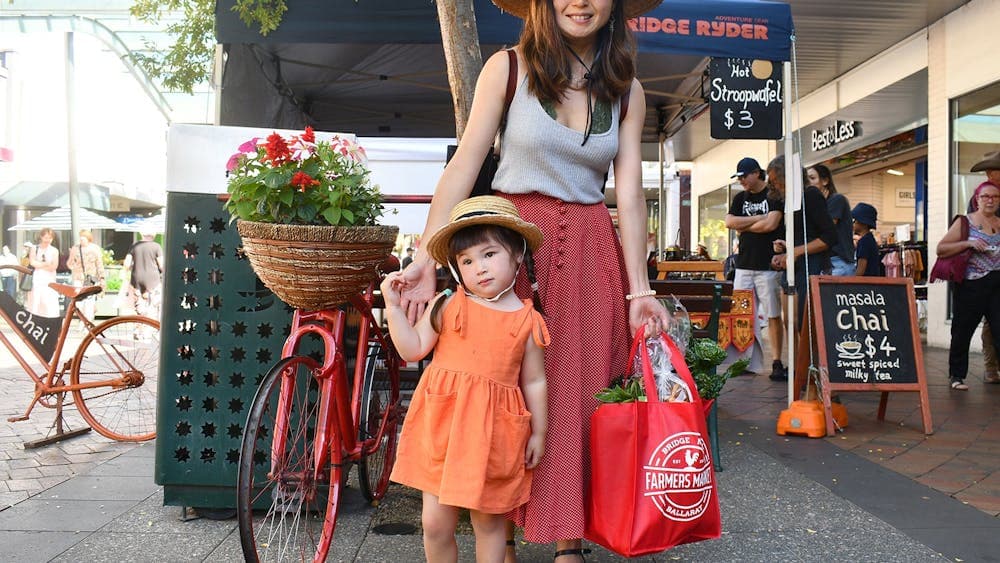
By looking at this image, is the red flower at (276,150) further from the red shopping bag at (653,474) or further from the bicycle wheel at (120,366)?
the bicycle wheel at (120,366)

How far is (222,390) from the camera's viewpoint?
351cm

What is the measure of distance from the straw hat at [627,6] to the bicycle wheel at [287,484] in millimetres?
1458

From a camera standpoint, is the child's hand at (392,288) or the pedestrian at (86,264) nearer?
the child's hand at (392,288)

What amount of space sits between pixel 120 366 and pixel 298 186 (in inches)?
133

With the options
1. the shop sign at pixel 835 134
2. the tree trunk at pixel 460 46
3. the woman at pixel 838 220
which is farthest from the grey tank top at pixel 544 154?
the shop sign at pixel 835 134

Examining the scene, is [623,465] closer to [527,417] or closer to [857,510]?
[527,417]

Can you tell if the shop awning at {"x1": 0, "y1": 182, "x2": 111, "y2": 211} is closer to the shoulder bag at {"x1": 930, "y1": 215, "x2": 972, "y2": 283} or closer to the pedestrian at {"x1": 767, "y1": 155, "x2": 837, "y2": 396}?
the pedestrian at {"x1": 767, "y1": 155, "x2": 837, "y2": 396}

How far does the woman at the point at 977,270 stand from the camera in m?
6.86

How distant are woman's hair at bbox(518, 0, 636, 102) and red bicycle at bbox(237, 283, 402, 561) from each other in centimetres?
114

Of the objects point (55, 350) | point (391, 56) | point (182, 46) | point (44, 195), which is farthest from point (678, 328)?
point (44, 195)

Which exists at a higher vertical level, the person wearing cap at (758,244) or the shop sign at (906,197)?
the shop sign at (906,197)

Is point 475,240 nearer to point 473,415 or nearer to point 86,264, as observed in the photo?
point 473,415

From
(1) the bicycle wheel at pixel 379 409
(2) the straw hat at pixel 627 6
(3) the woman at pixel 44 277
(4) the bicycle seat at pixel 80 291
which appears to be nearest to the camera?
(2) the straw hat at pixel 627 6

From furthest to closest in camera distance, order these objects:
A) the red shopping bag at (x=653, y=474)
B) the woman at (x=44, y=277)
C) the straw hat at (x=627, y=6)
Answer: the woman at (x=44, y=277)
the straw hat at (x=627, y=6)
the red shopping bag at (x=653, y=474)
